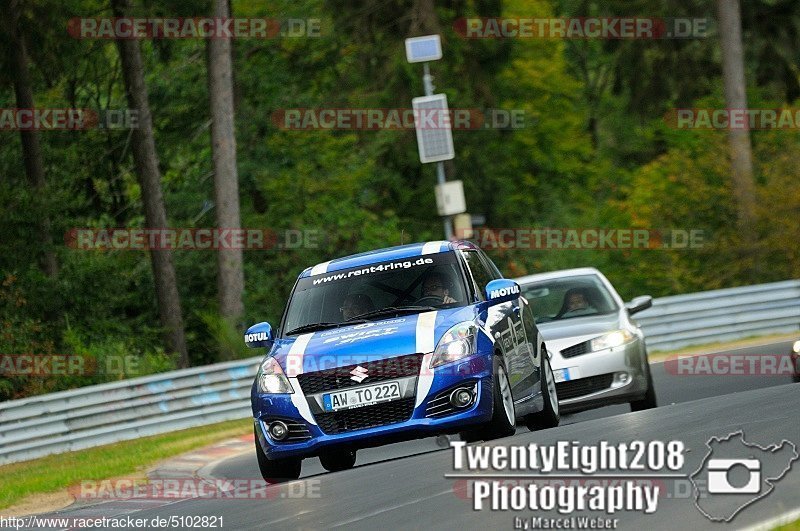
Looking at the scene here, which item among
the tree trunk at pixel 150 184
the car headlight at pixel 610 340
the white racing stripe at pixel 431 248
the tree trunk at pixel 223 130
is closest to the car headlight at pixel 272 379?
the white racing stripe at pixel 431 248

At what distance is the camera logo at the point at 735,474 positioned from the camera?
819cm

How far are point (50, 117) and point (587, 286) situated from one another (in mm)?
25080

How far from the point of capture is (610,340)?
16125 millimetres

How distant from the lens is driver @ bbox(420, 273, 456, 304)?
41.9ft

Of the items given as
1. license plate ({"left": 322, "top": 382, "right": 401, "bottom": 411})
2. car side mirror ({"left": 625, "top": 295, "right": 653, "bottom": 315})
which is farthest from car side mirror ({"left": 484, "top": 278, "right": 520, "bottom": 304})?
car side mirror ({"left": 625, "top": 295, "right": 653, "bottom": 315})

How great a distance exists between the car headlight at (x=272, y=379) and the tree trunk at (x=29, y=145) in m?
22.5

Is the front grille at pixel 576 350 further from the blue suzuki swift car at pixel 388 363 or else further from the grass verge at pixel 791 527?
the grass verge at pixel 791 527

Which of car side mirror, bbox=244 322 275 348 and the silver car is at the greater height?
car side mirror, bbox=244 322 275 348

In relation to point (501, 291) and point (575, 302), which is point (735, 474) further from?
point (575, 302)

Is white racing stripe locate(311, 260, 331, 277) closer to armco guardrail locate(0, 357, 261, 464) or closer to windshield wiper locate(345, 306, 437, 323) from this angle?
windshield wiper locate(345, 306, 437, 323)

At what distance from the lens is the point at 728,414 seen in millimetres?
11938

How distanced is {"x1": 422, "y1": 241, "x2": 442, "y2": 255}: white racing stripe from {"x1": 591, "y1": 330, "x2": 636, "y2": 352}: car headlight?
123 inches

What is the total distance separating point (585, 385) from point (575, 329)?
0.68 m

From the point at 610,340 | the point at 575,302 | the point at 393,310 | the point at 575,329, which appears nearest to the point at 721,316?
the point at 575,302
